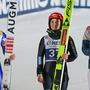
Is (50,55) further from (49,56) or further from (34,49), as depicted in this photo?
(34,49)

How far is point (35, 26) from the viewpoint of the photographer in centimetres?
745

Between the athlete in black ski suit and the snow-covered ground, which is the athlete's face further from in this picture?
the snow-covered ground

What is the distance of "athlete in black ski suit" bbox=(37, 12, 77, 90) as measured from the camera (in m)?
7.28

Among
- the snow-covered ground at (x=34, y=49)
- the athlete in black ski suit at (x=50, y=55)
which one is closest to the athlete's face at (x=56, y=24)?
the athlete in black ski suit at (x=50, y=55)

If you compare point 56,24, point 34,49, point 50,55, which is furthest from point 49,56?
point 56,24

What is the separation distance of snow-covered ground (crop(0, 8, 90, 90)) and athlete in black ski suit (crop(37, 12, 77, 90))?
88mm

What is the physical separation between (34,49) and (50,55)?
23 cm

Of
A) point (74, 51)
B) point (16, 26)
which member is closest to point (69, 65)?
point (74, 51)

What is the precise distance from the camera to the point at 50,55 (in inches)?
287

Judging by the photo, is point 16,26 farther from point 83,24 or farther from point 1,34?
point 83,24

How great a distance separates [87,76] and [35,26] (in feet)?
2.42

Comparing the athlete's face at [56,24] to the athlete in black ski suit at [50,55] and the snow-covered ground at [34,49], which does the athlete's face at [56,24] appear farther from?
the snow-covered ground at [34,49]

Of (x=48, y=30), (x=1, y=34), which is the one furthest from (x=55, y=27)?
(x=1, y=34)

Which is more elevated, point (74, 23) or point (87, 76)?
point (74, 23)
